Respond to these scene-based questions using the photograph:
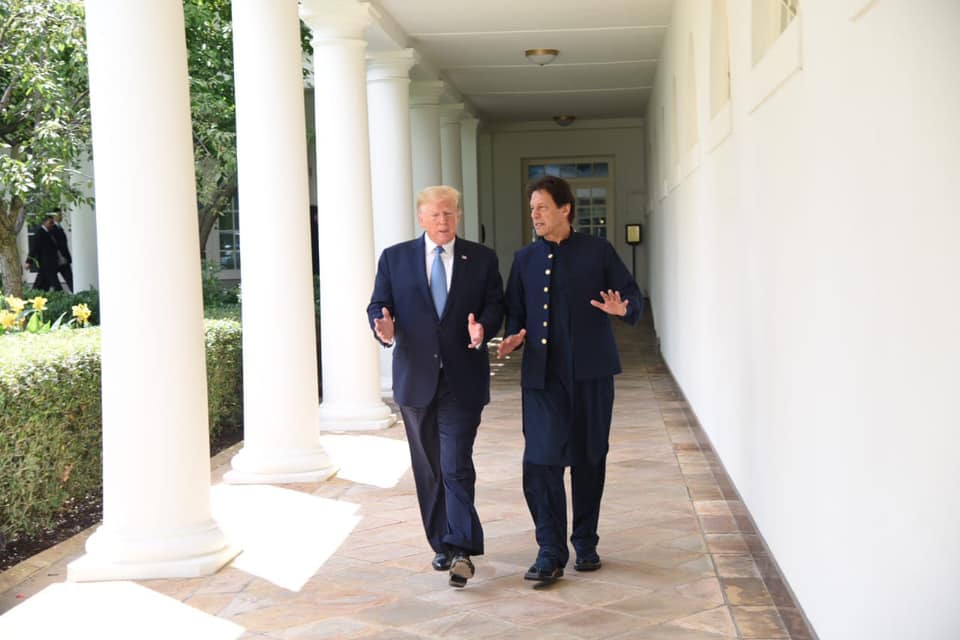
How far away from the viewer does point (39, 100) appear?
11258 millimetres

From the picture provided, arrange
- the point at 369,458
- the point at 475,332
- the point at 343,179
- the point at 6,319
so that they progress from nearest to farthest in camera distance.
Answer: the point at 475,332, the point at 6,319, the point at 369,458, the point at 343,179

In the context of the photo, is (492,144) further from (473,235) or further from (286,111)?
(286,111)

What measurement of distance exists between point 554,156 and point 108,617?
68.9 ft

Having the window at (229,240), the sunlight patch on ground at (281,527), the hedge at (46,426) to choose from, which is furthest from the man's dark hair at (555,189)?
the window at (229,240)

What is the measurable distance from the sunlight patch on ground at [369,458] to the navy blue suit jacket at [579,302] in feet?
8.29

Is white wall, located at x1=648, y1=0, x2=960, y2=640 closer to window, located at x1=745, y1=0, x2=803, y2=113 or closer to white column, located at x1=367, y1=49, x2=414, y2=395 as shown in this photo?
window, located at x1=745, y1=0, x2=803, y2=113

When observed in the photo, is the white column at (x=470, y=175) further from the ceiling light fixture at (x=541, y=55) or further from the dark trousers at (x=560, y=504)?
the dark trousers at (x=560, y=504)

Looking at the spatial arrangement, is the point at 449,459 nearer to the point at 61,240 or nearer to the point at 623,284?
the point at 623,284

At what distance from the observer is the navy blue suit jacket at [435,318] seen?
5.13 metres

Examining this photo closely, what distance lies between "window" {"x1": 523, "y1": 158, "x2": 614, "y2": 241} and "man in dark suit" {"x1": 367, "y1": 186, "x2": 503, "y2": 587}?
20.2 meters

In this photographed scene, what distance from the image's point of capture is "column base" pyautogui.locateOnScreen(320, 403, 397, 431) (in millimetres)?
9891

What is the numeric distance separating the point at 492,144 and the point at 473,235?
5.87m

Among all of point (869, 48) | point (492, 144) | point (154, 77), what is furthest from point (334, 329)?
point (492, 144)

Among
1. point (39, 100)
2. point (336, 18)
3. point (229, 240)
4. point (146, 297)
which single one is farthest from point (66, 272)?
point (146, 297)
